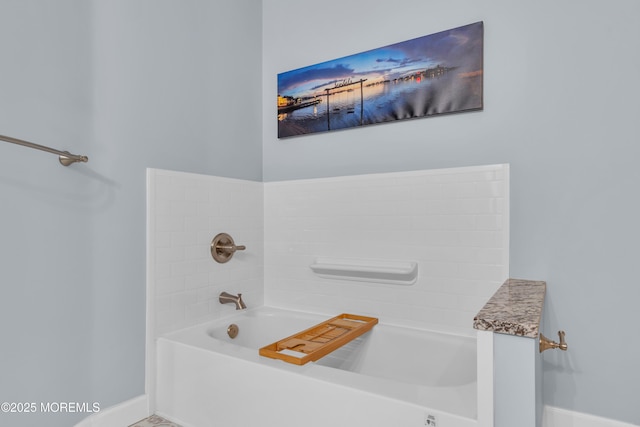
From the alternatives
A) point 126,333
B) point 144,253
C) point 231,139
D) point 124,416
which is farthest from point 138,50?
point 124,416

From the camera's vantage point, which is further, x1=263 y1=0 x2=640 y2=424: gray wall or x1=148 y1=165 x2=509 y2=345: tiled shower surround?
x1=148 y1=165 x2=509 y2=345: tiled shower surround

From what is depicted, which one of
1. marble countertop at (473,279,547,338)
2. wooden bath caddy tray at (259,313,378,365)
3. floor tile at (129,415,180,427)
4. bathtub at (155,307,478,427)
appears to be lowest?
→ floor tile at (129,415,180,427)

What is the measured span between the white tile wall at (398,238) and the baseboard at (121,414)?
3.07 ft

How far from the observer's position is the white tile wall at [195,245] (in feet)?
5.84

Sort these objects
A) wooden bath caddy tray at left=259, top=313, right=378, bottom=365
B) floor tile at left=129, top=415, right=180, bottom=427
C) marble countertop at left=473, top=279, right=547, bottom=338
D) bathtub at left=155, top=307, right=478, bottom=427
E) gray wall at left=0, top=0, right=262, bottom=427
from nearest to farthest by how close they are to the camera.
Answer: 1. marble countertop at left=473, top=279, right=547, bottom=338
2. bathtub at left=155, top=307, right=478, bottom=427
3. gray wall at left=0, top=0, right=262, bottom=427
4. wooden bath caddy tray at left=259, top=313, right=378, bottom=365
5. floor tile at left=129, top=415, right=180, bottom=427

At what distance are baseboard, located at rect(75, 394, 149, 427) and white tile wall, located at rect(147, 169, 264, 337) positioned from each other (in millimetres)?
316

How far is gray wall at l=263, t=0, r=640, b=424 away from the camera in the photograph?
4.99 ft

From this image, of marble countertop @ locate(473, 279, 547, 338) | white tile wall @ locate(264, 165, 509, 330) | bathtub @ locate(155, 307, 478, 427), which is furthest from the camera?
white tile wall @ locate(264, 165, 509, 330)

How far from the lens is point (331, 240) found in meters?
2.20

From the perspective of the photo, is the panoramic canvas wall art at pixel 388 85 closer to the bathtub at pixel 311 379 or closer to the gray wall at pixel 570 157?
the gray wall at pixel 570 157

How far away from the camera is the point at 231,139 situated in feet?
7.55

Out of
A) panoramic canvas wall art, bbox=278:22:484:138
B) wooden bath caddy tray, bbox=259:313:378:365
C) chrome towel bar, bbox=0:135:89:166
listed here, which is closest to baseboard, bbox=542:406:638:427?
wooden bath caddy tray, bbox=259:313:378:365

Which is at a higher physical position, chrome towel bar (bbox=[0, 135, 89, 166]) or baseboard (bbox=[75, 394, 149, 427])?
chrome towel bar (bbox=[0, 135, 89, 166])

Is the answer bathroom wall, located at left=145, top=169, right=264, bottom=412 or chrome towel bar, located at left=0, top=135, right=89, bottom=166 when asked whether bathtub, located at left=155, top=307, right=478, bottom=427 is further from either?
chrome towel bar, located at left=0, top=135, right=89, bottom=166
